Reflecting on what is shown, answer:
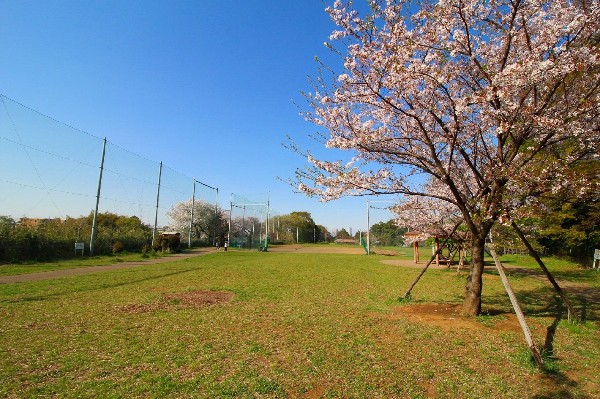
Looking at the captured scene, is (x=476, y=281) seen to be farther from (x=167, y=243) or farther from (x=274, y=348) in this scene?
(x=167, y=243)

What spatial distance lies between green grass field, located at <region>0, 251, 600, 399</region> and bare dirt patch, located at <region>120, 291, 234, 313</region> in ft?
0.12

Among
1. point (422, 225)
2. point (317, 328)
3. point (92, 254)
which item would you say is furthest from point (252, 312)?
point (92, 254)

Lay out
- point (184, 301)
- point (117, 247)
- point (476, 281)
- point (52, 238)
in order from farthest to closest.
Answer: point (117, 247) → point (52, 238) → point (184, 301) → point (476, 281)

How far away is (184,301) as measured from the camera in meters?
7.60

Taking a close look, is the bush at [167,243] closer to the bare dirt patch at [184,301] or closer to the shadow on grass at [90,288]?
the shadow on grass at [90,288]

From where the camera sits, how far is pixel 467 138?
6.77m

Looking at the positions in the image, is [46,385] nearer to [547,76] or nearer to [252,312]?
[252,312]

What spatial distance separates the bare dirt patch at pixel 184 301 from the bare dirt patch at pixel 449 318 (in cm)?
367

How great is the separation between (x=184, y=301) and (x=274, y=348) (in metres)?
3.63

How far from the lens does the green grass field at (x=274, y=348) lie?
3500mm

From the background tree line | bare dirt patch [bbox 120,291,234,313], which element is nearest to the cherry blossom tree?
bare dirt patch [bbox 120,291,234,313]

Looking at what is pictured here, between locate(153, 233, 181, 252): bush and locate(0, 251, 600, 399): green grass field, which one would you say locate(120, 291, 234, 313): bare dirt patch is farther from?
locate(153, 233, 181, 252): bush

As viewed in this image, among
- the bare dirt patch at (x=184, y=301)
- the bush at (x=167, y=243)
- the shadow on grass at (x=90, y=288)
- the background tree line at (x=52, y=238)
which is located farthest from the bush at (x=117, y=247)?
the bare dirt patch at (x=184, y=301)

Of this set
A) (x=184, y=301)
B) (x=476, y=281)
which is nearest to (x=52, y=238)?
(x=184, y=301)
